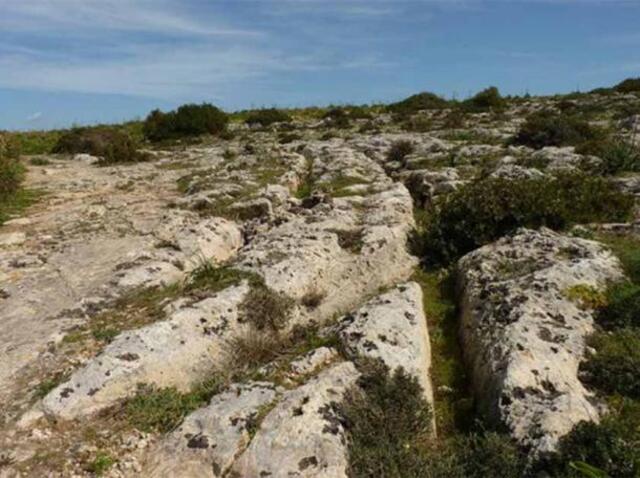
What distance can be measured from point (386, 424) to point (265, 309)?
3.23 m

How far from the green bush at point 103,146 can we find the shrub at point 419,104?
21.1 m

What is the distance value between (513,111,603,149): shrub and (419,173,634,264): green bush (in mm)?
10214

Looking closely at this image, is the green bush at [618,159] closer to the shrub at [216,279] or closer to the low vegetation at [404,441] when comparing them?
the shrub at [216,279]

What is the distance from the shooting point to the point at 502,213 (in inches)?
471

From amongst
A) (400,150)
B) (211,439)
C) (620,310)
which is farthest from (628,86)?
(211,439)

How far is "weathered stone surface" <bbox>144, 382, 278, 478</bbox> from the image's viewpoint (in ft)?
20.4

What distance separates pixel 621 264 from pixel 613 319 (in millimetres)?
1914

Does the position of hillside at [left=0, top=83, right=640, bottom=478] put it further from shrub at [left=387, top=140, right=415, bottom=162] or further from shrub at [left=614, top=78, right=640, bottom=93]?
shrub at [left=614, top=78, right=640, bottom=93]

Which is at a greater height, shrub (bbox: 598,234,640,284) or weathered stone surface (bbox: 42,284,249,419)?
shrub (bbox: 598,234,640,284)

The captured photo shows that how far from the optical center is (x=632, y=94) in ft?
135

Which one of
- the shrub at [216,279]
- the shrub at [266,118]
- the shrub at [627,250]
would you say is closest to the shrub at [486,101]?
the shrub at [266,118]

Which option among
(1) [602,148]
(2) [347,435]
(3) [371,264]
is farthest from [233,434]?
(1) [602,148]

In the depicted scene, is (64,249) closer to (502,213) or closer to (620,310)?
(502,213)

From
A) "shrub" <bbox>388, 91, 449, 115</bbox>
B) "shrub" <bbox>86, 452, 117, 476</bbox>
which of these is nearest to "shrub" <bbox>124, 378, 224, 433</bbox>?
"shrub" <bbox>86, 452, 117, 476</bbox>
